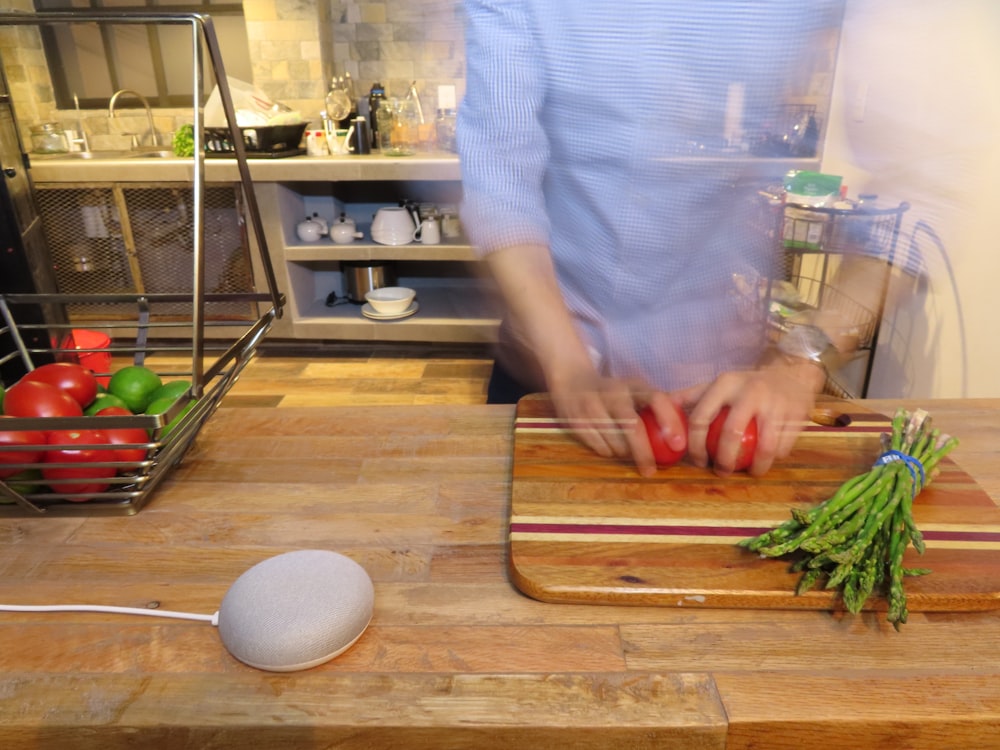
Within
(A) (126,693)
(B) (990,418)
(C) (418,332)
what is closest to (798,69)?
(B) (990,418)

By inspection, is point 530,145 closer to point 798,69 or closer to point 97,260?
point 798,69

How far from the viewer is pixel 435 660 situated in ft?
1.81

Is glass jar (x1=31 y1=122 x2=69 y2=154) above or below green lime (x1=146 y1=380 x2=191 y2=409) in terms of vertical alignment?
above

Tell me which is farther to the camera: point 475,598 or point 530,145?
point 530,145

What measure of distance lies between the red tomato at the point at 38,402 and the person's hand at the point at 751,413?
676 mm

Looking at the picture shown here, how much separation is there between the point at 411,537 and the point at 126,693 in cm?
28

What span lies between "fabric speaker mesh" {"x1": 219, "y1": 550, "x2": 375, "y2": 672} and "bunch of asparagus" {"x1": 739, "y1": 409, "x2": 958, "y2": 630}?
37 centimetres

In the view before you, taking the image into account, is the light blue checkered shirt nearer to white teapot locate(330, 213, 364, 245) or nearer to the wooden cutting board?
the wooden cutting board

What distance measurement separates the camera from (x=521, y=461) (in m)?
0.80

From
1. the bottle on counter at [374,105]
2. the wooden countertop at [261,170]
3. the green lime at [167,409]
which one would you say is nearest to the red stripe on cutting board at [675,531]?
the green lime at [167,409]

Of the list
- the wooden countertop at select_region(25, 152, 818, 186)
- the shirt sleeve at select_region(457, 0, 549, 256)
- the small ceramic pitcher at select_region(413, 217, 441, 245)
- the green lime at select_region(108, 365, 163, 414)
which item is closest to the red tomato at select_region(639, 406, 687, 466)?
the shirt sleeve at select_region(457, 0, 549, 256)

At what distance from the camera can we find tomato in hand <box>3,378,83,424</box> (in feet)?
2.25

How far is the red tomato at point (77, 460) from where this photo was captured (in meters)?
0.66

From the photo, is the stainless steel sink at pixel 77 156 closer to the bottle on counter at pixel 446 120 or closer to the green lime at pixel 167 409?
the bottle on counter at pixel 446 120
